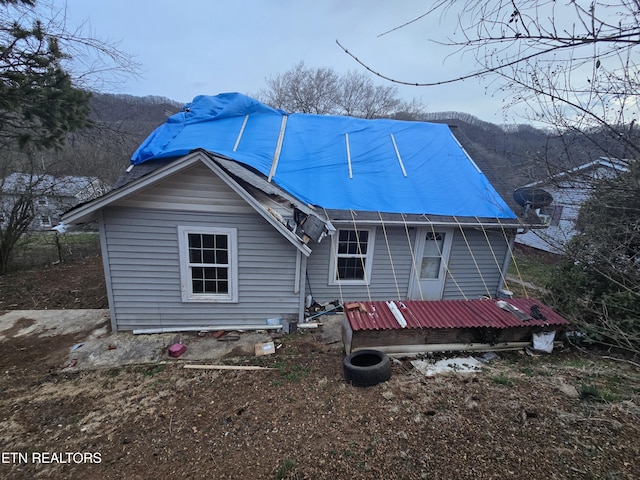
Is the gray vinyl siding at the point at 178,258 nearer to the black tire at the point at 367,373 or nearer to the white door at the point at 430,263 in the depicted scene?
the black tire at the point at 367,373

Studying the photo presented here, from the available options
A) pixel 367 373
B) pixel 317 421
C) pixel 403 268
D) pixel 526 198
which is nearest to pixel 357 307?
pixel 367 373

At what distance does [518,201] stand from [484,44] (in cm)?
824

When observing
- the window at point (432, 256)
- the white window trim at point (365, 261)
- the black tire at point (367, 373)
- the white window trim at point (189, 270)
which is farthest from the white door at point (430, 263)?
the white window trim at point (189, 270)

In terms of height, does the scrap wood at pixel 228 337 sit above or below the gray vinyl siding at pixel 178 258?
below

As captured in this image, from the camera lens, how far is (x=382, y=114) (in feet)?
88.0

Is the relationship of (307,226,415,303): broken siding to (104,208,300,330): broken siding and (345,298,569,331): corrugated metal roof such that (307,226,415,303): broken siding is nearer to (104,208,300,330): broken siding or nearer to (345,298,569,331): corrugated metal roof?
(104,208,300,330): broken siding

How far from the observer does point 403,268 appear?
25.7 feet

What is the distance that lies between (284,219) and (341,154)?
358 cm

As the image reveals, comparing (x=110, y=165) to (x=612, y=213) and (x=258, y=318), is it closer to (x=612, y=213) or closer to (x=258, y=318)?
Result: (x=258, y=318)

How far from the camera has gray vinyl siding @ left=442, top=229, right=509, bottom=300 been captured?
7949 millimetres

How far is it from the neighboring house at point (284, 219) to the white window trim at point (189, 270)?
1.1 inches

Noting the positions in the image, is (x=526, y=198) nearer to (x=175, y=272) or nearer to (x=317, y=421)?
(x=317, y=421)

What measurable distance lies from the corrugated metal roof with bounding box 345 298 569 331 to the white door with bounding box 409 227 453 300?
204 cm

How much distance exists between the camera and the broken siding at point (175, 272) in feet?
18.8
